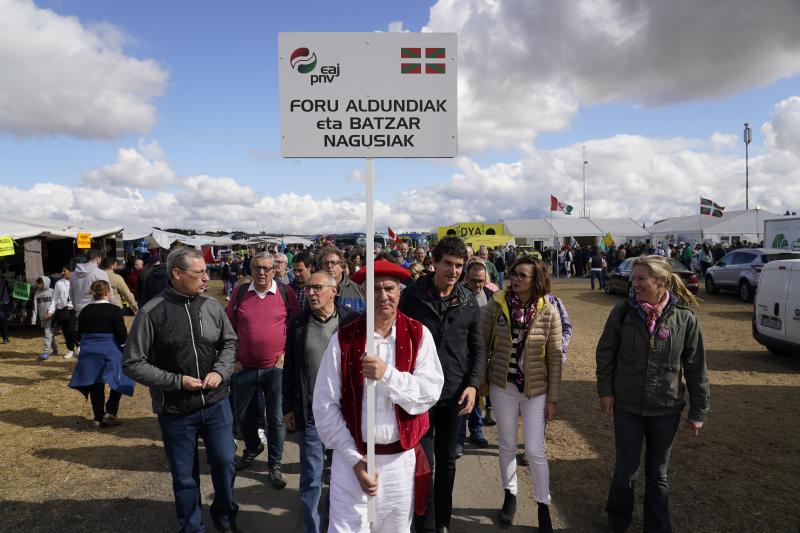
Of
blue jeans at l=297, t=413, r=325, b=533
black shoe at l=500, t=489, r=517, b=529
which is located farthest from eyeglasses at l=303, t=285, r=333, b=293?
black shoe at l=500, t=489, r=517, b=529

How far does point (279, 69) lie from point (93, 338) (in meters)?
5.11

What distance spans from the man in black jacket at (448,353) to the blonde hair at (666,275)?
1161 millimetres

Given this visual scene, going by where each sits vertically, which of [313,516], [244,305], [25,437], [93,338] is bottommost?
[25,437]

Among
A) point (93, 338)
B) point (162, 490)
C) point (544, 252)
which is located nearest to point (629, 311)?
point (162, 490)

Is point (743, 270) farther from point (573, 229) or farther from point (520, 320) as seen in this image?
point (573, 229)

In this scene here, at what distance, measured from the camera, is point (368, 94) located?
7.73ft

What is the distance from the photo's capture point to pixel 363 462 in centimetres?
219

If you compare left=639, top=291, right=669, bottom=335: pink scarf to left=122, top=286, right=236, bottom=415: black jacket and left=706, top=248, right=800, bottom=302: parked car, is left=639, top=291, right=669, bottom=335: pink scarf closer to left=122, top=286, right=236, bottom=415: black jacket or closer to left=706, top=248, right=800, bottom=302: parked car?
left=122, top=286, right=236, bottom=415: black jacket

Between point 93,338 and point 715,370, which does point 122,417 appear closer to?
point 93,338

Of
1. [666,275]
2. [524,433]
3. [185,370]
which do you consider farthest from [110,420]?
[666,275]

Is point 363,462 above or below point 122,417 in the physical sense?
above

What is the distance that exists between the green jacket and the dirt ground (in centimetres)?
105

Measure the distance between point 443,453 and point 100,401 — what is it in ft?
15.4

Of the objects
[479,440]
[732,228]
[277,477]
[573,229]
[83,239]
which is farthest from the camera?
[573,229]
